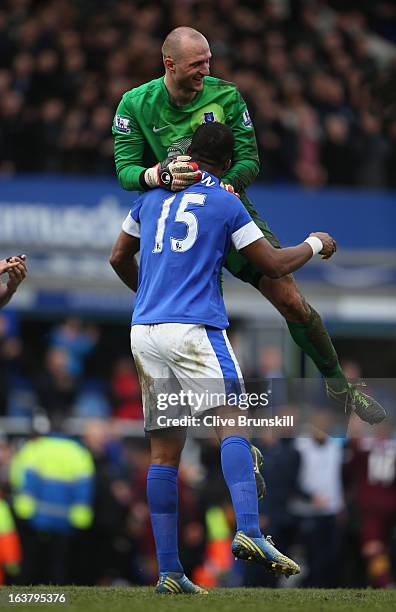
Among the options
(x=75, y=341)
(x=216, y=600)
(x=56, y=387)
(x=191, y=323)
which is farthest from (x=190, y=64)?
(x=75, y=341)

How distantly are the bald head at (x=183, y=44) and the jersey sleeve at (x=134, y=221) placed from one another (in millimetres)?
816

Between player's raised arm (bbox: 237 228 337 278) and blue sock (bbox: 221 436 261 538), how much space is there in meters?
0.90

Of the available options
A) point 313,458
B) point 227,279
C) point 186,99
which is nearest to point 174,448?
point 186,99

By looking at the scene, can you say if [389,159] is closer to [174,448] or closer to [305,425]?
[305,425]

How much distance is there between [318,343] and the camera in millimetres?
8695

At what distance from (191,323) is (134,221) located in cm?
83

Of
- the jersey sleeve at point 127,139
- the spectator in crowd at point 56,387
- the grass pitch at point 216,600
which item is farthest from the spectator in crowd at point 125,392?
the jersey sleeve at point 127,139

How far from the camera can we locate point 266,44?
21219 mm

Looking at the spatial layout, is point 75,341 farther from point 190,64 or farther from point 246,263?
point 190,64

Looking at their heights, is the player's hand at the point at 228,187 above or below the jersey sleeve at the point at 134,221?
above

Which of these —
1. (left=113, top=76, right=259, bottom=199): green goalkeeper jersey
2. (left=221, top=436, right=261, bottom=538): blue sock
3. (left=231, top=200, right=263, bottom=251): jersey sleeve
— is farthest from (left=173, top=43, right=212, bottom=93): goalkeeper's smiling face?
(left=221, top=436, right=261, bottom=538): blue sock

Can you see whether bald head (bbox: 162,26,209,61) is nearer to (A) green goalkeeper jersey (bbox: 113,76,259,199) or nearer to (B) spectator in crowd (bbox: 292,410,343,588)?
(A) green goalkeeper jersey (bbox: 113,76,259,199)

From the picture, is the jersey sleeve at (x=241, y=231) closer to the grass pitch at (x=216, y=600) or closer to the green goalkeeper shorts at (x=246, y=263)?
the green goalkeeper shorts at (x=246, y=263)

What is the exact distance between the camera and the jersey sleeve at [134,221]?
7.92m
